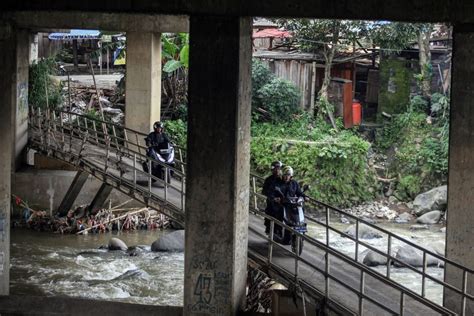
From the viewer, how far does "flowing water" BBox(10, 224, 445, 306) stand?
2035 centimetres

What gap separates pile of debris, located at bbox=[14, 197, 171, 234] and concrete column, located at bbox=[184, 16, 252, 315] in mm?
13233

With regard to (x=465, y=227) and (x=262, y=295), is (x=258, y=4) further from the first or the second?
(x=262, y=295)

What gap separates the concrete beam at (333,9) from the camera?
12.9m

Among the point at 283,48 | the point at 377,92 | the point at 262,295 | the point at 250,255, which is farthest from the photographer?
the point at 283,48

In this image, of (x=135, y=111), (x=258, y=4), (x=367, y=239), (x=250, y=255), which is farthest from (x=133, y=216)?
(x=258, y=4)

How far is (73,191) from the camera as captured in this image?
2600cm

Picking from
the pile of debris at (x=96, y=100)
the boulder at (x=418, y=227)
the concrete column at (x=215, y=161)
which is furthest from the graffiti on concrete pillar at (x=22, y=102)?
the boulder at (x=418, y=227)

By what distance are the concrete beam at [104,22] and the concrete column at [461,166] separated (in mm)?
9972

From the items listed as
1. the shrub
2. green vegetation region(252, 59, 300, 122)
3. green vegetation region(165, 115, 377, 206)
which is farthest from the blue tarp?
the shrub

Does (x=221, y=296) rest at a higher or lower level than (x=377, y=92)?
lower

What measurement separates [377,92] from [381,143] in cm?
288

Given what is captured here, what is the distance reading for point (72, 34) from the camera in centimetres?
3275

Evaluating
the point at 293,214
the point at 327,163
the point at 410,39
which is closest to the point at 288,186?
the point at 293,214

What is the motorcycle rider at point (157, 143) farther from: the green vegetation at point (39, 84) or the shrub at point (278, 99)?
the shrub at point (278, 99)
